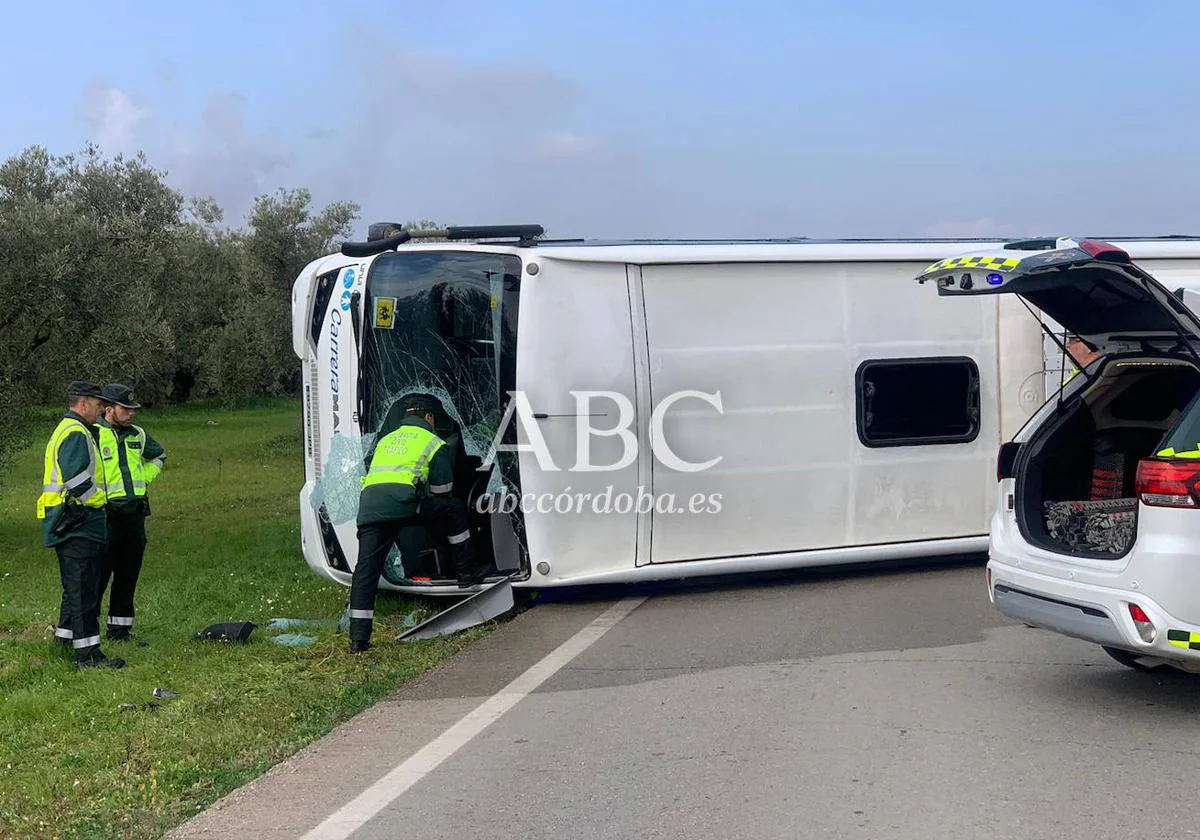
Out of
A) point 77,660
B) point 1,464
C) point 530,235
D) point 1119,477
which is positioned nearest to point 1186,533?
point 1119,477

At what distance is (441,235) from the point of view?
29.5 ft

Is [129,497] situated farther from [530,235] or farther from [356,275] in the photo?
[530,235]

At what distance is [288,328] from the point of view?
87.0 feet

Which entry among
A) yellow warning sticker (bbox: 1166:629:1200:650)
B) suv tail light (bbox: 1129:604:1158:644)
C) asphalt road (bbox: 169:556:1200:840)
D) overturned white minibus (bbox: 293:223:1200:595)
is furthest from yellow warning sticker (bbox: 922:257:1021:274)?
overturned white minibus (bbox: 293:223:1200:595)

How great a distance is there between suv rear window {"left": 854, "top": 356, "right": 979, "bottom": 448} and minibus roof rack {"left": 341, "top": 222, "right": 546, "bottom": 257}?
104 inches

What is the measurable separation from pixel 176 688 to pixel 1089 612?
4.91 meters

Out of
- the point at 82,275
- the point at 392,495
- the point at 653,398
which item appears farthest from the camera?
the point at 82,275

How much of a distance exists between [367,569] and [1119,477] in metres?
4.48

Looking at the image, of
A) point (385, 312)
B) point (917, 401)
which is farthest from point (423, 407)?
point (917, 401)

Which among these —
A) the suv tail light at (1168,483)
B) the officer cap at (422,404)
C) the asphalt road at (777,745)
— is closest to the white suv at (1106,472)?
the suv tail light at (1168,483)

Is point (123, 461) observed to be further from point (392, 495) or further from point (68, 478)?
point (392, 495)

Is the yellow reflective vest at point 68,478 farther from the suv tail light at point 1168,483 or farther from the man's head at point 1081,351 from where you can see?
the suv tail light at point 1168,483

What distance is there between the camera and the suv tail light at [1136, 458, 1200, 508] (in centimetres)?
526

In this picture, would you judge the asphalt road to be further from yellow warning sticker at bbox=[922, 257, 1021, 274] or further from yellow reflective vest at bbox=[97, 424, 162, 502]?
yellow reflective vest at bbox=[97, 424, 162, 502]
